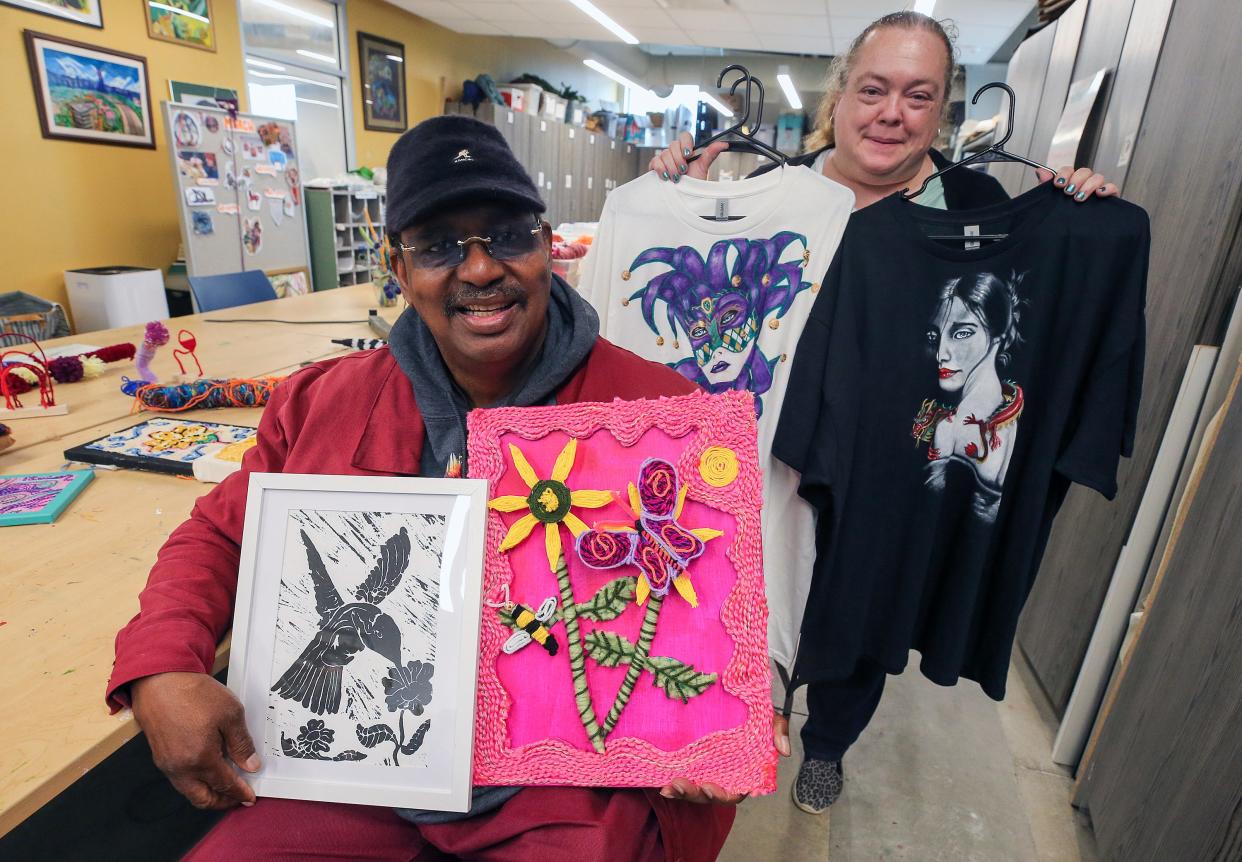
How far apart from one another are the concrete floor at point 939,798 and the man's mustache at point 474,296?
1.50 m

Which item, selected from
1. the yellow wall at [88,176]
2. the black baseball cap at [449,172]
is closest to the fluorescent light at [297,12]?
the yellow wall at [88,176]

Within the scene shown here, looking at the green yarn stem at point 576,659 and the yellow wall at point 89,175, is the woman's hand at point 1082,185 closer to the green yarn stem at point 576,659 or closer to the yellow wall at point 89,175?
the green yarn stem at point 576,659

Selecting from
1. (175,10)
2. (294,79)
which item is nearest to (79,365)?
(175,10)

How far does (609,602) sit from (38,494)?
4.12ft

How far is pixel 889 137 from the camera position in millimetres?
1511

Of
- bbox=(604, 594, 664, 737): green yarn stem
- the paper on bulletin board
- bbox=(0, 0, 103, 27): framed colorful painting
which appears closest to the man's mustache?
bbox=(604, 594, 664, 737): green yarn stem

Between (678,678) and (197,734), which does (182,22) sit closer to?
(197,734)

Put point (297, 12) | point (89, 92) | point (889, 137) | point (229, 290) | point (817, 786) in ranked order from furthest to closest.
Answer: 1. point (297, 12)
2. point (89, 92)
3. point (229, 290)
4. point (817, 786)
5. point (889, 137)

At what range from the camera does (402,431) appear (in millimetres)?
1082

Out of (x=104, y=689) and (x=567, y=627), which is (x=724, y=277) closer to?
(x=567, y=627)

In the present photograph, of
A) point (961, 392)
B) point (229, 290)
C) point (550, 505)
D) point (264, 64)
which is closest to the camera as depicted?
point (550, 505)

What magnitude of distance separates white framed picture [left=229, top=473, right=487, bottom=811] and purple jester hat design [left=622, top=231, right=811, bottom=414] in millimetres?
774

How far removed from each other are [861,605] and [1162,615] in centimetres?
64

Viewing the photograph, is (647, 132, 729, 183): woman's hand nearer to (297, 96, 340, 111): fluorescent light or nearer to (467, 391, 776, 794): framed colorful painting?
(467, 391, 776, 794): framed colorful painting
